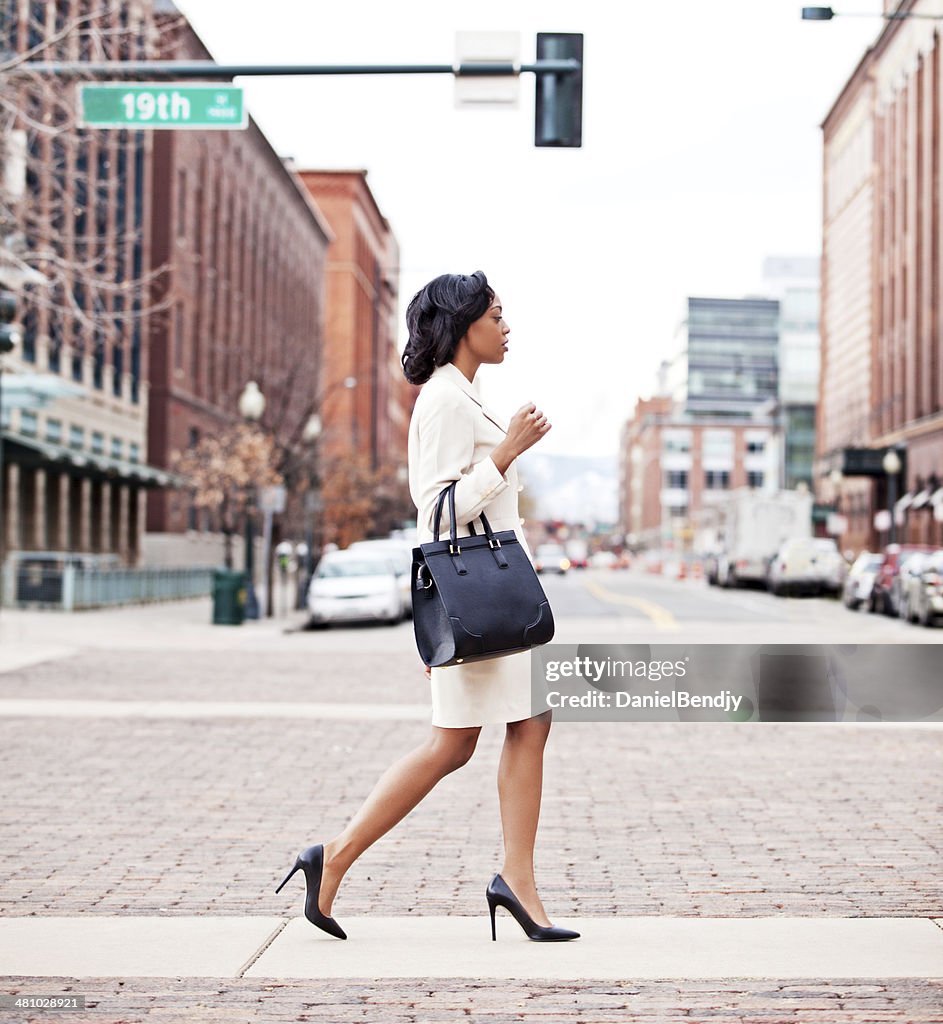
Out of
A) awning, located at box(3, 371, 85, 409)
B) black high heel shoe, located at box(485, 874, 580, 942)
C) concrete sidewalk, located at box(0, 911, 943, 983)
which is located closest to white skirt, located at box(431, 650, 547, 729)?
→ black high heel shoe, located at box(485, 874, 580, 942)

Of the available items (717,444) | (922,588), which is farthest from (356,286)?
(922,588)

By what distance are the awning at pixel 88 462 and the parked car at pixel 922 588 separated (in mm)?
18135

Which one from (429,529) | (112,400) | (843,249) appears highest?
(843,249)

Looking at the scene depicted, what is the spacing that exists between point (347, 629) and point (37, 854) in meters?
22.9

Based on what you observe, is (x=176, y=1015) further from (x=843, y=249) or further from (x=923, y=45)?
(x=843, y=249)

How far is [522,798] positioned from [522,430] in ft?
3.85

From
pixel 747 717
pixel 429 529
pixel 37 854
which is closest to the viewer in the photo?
pixel 429 529

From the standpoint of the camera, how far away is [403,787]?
197 inches

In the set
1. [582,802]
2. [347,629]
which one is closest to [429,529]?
[582,802]

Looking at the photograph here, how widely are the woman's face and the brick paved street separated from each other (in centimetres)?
197

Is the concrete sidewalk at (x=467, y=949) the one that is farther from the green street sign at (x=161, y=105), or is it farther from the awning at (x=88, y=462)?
the awning at (x=88, y=462)

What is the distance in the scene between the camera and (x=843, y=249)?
7856 cm

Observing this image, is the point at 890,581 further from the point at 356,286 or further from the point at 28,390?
the point at 356,286

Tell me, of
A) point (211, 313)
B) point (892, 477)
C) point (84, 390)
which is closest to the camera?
point (84, 390)
